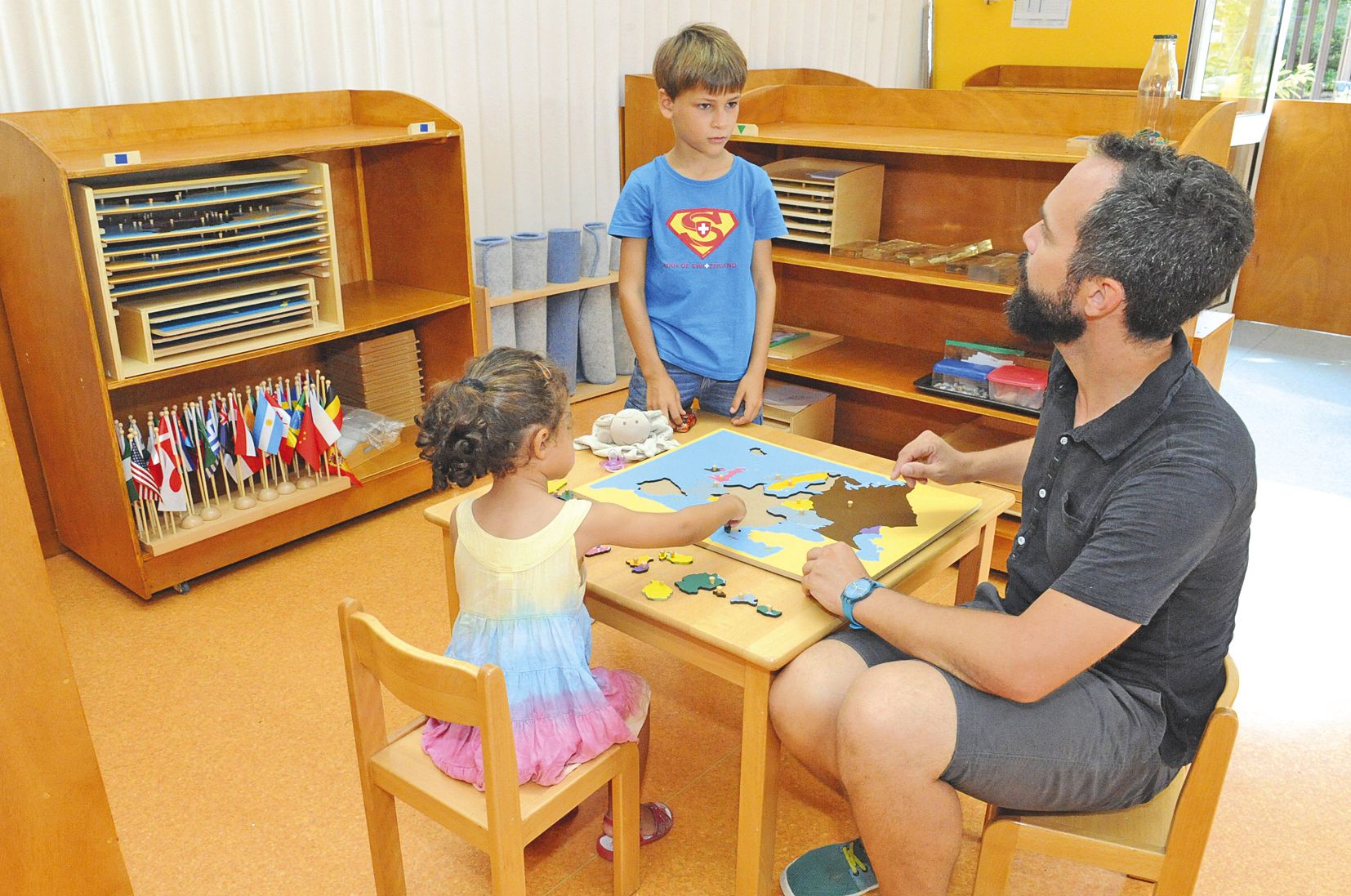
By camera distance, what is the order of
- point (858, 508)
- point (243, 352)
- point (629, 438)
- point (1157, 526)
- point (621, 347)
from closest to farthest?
1. point (1157, 526)
2. point (858, 508)
3. point (629, 438)
4. point (243, 352)
5. point (621, 347)

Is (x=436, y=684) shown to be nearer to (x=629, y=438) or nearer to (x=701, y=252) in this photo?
(x=629, y=438)

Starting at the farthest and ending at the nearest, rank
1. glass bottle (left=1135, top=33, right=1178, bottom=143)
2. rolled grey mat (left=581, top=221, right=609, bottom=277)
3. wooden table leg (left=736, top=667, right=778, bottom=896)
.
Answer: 1. rolled grey mat (left=581, top=221, right=609, bottom=277)
2. glass bottle (left=1135, top=33, right=1178, bottom=143)
3. wooden table leg (left=736, top=667, right=778, bottom=896)

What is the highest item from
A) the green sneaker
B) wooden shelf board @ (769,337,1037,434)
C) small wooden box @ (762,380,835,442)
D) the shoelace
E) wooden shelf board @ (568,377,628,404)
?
wooden shelf board @ (769,337,1037,434)

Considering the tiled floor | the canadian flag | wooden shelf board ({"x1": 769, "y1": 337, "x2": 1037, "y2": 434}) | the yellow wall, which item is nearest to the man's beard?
the tiled floor

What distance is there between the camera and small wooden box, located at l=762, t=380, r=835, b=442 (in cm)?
326

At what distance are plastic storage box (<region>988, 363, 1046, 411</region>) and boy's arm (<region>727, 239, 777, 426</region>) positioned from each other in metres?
0.68

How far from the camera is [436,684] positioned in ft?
4.50

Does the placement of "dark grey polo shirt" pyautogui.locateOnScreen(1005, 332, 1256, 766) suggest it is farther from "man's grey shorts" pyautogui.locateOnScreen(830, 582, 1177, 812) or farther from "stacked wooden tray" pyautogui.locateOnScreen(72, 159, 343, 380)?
"stacked wooden tray" pyautogui.locateOnScreen(72, 159, 343, 380)

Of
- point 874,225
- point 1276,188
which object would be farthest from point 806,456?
point 1276,188

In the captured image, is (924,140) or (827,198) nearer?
(924,140)

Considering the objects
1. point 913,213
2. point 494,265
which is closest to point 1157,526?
point 913,213

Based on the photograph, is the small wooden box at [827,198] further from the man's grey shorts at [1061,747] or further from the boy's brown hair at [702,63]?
the man's grey shorts at [1061,747]

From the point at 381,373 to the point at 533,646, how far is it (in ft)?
6.97

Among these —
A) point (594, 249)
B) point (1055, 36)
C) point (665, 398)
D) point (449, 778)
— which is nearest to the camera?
point (449, 778)
